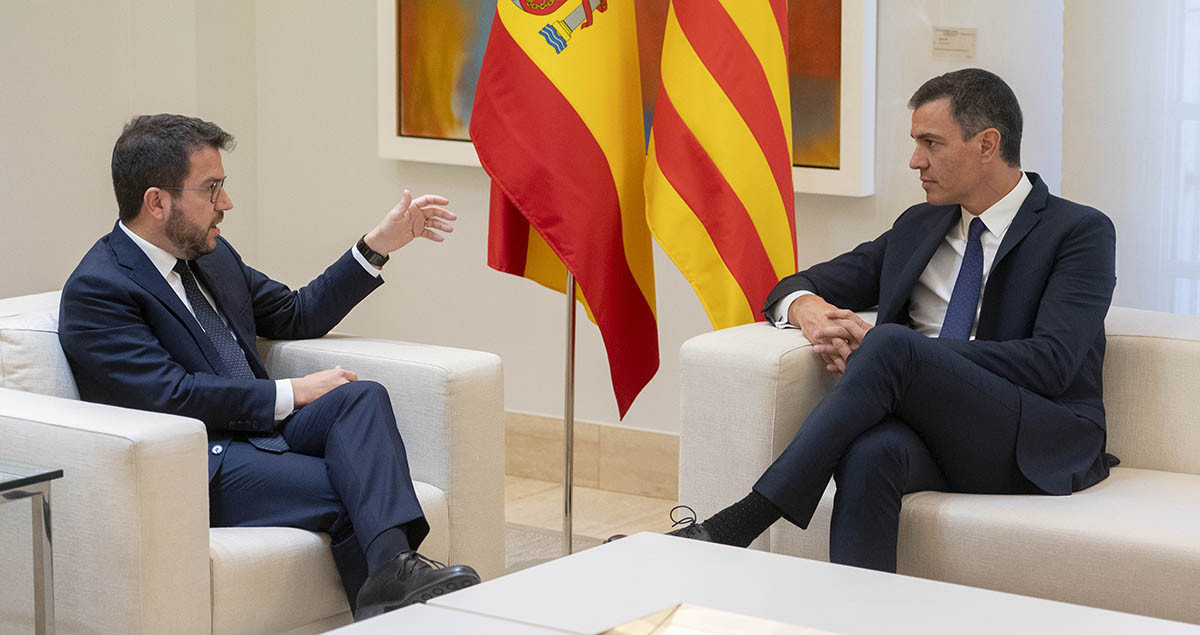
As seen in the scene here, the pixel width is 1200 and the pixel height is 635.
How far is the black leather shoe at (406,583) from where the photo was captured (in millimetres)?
2598

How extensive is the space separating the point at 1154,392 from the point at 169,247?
2.26m

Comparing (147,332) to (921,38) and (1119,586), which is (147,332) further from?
(921,38)

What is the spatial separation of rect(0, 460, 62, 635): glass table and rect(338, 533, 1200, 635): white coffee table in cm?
79

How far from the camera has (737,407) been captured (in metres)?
3.00

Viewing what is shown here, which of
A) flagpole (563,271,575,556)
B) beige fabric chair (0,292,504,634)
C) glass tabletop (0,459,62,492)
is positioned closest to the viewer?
glass tabletop (0,459,62,492)

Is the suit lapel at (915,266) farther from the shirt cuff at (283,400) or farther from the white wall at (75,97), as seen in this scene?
the white wall at (75,97)

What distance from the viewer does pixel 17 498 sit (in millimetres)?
2383

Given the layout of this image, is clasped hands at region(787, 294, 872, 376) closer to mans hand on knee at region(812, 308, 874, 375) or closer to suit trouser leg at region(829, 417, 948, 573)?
mans hand on knee at region(812, 308, 874, 375)

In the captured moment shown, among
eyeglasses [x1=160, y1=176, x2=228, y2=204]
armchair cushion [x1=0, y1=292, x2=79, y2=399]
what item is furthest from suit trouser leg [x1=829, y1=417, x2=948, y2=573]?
armchair cushion [x1=0, y1=292, x2=79, y2=399]

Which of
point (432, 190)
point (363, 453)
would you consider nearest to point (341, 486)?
point (363, 453)

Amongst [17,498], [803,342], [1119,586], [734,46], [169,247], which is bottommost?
[1119,586]

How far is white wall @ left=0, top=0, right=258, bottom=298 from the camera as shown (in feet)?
14.1

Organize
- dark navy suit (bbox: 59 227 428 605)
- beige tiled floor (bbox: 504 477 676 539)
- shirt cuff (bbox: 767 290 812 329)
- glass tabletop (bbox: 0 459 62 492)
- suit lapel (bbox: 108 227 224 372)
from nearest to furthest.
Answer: glass tabletop (bbox: 0 459 62 492)
dark navy suit (bbox: 59 227 428 605)
suit lapel (bbox: 108 227 224 372)
shirt cuff (bbox: 767 290 812 329)
beige tiled floor (bbox: 504 477 676 539)

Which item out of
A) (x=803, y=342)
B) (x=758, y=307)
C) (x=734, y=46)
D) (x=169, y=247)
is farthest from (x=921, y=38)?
(x=169, y=247)
